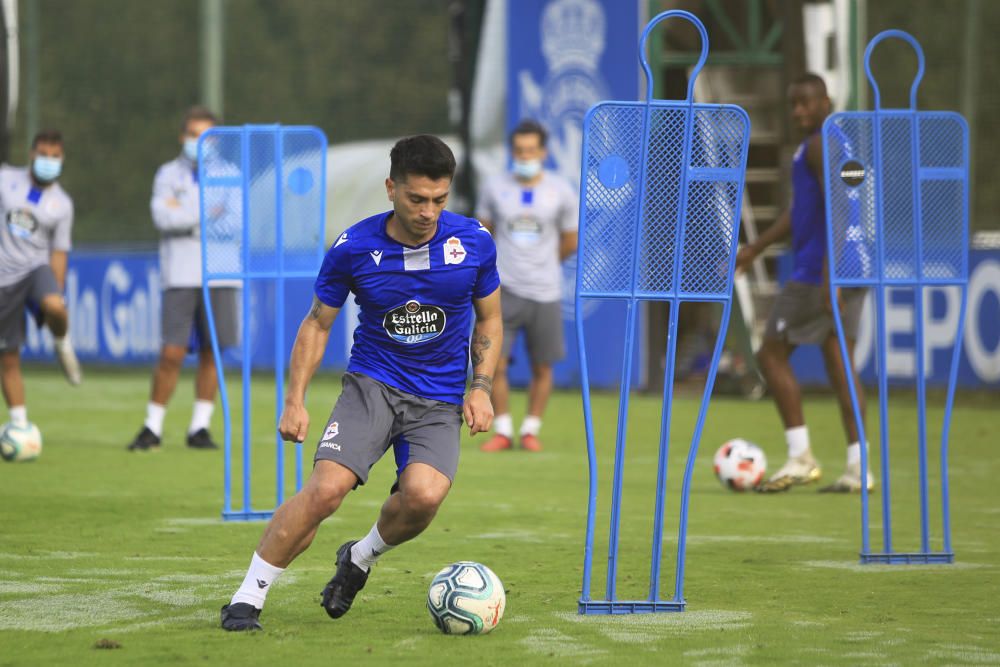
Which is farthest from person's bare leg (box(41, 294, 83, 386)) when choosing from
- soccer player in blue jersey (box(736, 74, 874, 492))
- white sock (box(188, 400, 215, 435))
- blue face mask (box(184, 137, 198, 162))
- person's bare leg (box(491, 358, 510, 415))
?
soccer player in blue jersey (box(736, 74, 874, 492))

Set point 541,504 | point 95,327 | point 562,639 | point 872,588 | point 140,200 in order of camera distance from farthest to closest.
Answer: point 140,200 → point 95,327 → point 541,504 → point 872,588 → point 562,639

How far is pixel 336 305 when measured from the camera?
19.6 feet

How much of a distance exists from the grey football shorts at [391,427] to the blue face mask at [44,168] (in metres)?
6.49

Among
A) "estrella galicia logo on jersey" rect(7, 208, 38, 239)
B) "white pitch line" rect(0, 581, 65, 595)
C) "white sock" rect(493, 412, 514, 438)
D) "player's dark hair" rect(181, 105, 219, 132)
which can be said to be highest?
"player's dark hair" rect(181, 105, 219, 132)

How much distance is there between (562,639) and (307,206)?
370 centimetres

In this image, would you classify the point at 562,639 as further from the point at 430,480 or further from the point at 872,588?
the point at 872,588

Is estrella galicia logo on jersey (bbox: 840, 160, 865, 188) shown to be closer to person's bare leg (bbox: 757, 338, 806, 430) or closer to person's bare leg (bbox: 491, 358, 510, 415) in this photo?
person's bare leg (bbox: 757, 338, 806, 430)

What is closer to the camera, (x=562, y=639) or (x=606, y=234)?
(x=562, y=639)

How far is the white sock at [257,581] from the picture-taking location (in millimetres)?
5730

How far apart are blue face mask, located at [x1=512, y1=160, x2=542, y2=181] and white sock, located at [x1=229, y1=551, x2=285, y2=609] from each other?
716cm

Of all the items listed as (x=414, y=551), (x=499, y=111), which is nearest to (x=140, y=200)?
(x=499, y=111)

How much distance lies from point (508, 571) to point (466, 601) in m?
1.50

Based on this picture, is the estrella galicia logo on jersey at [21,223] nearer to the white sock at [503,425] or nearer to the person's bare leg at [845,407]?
the white sock at [503,425]

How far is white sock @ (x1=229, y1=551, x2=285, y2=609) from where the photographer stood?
5.73 meters
